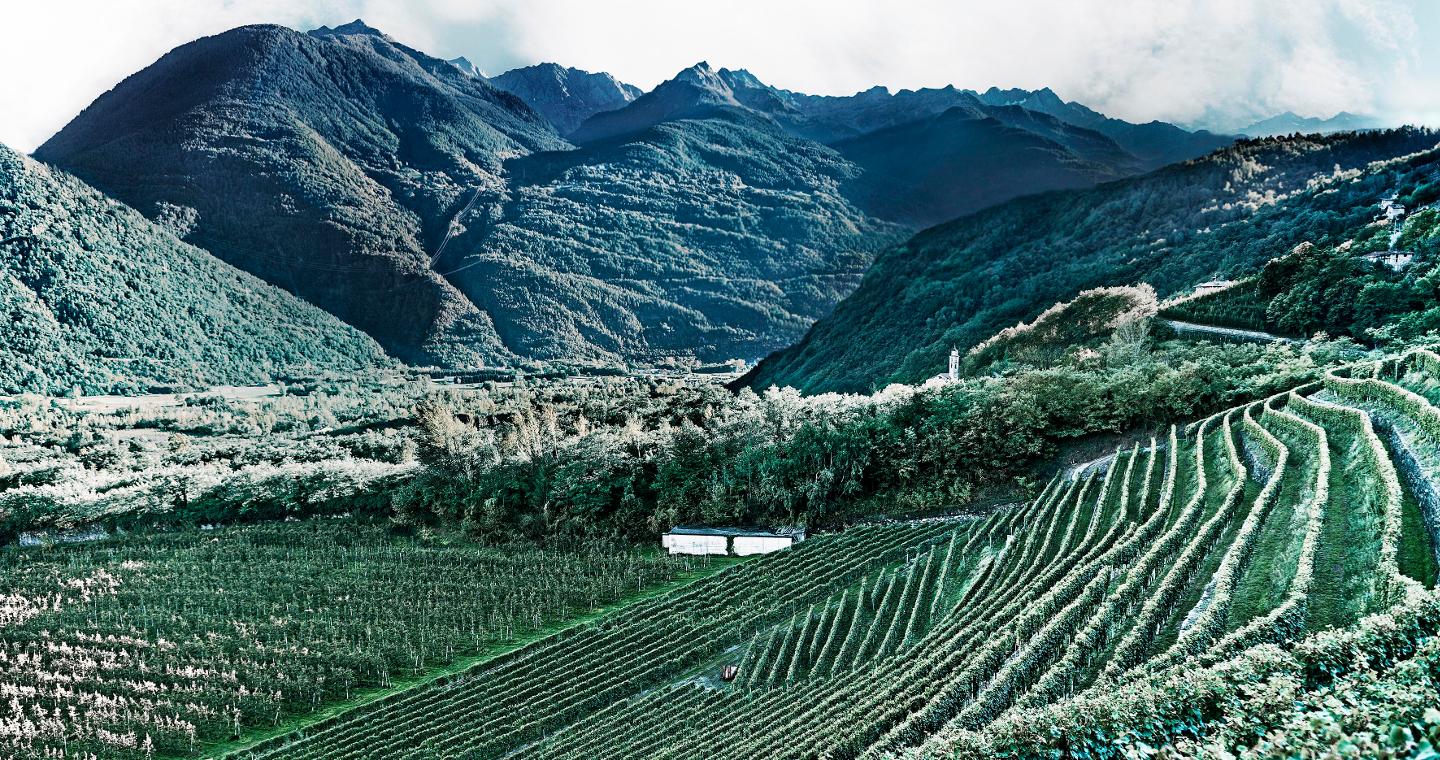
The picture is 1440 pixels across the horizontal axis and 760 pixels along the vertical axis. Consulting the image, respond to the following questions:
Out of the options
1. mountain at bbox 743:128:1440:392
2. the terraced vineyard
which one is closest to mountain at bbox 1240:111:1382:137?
mountain at bbox 743:128:1440:392

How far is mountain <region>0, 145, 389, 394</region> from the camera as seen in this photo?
458 ft

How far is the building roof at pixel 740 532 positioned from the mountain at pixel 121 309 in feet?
407

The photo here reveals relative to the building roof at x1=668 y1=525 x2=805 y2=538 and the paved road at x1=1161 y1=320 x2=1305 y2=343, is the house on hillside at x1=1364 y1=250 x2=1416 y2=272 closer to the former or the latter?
the paved road at x1=1161 y1=320 x2=1305 y2=343

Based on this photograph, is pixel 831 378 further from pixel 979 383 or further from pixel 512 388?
pixel 512 388

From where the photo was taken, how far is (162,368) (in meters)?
146

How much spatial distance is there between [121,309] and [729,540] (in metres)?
149

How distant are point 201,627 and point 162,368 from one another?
406 ft

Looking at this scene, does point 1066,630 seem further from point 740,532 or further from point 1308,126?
point 1308,126

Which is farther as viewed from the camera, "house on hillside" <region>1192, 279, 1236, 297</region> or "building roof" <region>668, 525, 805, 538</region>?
"house on hillside" <region>1192, 279, 1236, 297</region>

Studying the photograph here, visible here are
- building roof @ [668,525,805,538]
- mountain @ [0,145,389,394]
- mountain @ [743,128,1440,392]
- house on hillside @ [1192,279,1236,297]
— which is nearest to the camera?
building roof @ [668,525,805,538]

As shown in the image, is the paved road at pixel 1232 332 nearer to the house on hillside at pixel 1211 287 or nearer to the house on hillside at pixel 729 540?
the house on hillside at pixel 1211 287

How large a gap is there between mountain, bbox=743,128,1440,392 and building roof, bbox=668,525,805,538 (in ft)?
113

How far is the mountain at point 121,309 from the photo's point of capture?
458ft

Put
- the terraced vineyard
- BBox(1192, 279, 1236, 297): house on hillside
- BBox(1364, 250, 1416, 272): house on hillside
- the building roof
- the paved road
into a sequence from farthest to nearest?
BBox(1192, 279, 1236, 297): house on hillside < BBox(1364, 250, 1416, 272): house on hillside < the paved road < the building roof < the terraced vineyard
